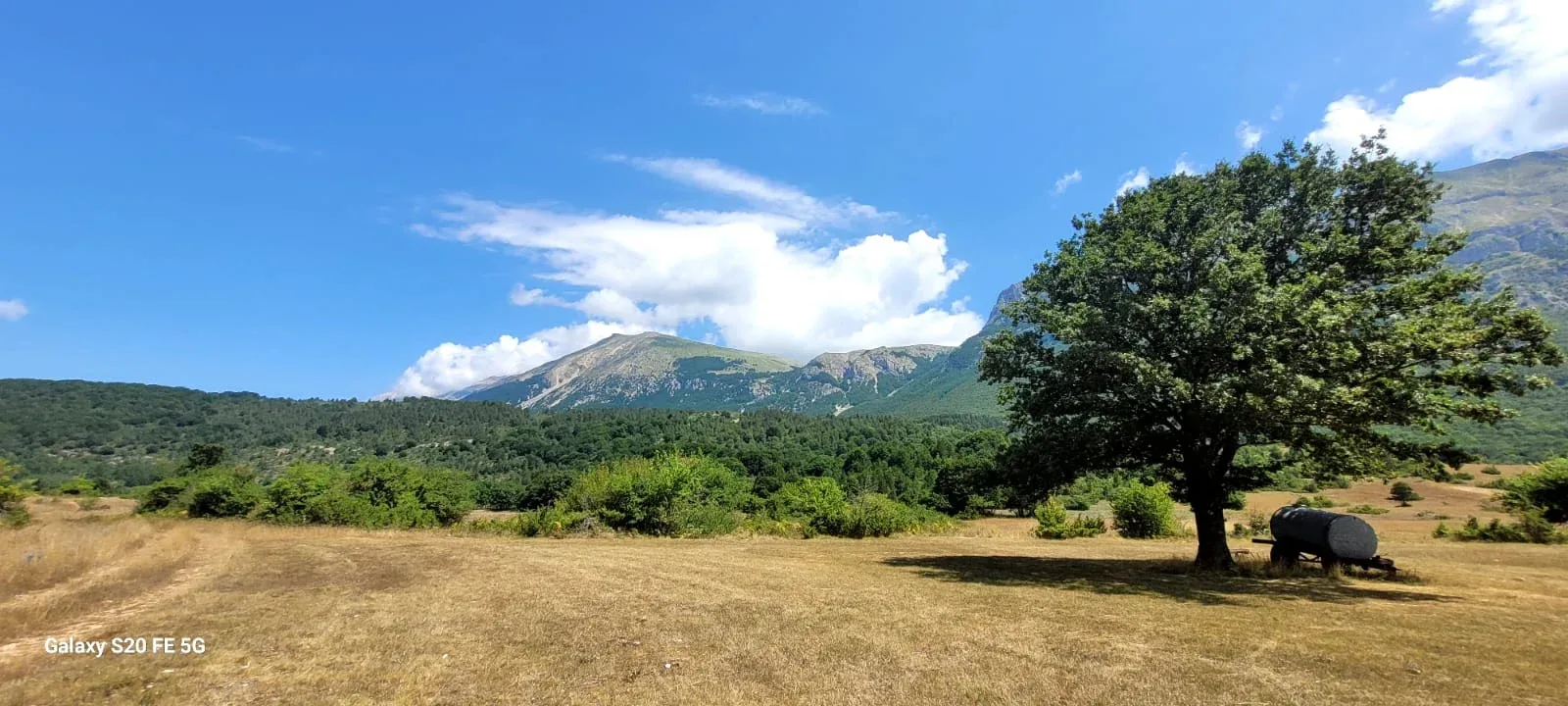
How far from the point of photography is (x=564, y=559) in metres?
23.8

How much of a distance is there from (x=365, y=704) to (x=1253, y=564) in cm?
2267

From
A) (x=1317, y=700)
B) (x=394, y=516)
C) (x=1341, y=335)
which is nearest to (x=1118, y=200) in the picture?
(x=1341, y=335)

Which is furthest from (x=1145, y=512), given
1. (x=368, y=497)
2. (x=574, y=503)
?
(x=368, y=497)

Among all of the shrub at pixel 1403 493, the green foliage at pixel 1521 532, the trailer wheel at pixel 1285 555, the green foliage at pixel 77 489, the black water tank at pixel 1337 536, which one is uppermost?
the black water tank at pixel 1337 536

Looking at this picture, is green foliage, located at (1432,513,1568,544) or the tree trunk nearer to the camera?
the tree trunk

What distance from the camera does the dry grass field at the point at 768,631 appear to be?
8.27 metres

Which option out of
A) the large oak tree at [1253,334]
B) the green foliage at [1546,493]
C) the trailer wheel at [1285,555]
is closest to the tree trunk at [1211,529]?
the large oak tree at [1253,334]

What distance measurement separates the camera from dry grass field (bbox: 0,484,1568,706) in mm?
8266

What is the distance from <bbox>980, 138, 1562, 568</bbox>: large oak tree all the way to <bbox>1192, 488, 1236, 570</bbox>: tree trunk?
43 mm

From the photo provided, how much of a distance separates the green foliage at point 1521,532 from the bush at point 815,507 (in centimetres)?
3010

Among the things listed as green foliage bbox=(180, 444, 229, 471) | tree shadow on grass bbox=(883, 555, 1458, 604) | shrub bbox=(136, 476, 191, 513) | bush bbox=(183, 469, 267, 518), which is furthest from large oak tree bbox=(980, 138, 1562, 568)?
green foliage bbox=(180, 444, 229, 471)

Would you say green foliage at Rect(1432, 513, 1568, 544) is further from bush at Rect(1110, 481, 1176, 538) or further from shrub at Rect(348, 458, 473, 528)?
shrub at Rect(348, 458, 473, 528)

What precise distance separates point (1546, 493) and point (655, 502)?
46613 millimetres

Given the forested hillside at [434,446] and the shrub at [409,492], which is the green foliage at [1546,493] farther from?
the forested hillside at [434,446]
